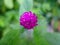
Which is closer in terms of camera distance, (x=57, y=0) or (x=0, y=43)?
(x=0, y=43)

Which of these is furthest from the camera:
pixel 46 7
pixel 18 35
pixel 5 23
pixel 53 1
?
pixel 53 1

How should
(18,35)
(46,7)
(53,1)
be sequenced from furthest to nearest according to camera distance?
(53,1), (46,7), (18,35)

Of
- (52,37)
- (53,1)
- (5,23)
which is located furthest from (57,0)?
(52,37)

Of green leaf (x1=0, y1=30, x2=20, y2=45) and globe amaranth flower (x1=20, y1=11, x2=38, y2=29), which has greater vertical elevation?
globe amaranth flower (x1=20, y1=11, x2=38, y2=29)

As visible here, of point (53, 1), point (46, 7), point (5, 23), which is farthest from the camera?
point (53, 1)

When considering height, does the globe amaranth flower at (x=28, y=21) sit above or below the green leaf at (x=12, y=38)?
above

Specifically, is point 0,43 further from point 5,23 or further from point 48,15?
point 48,15

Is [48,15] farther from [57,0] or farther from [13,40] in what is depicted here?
[13,40]

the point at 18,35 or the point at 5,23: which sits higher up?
the point at 18,35

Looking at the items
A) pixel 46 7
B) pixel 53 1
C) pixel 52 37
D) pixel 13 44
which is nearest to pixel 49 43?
pixel 52 37
